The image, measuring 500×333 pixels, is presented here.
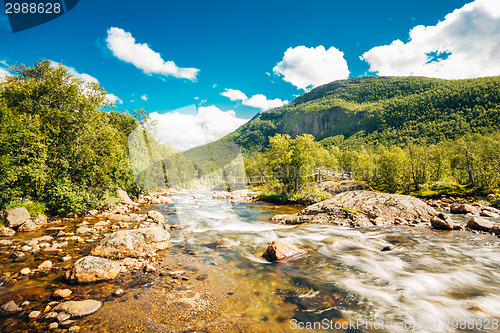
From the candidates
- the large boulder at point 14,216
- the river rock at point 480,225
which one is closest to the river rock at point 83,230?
the large boulder at point 14,216

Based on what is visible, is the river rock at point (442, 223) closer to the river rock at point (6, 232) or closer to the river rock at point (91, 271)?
the river rock at point (91, 271)

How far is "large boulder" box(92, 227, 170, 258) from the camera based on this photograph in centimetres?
882

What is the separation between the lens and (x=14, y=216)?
1200 cm

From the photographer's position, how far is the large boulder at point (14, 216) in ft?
38.5

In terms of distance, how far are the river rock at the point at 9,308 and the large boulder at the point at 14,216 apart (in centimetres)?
1003

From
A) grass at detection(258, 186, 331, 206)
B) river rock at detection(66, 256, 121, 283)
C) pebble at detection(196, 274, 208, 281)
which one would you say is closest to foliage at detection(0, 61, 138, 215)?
river rock at detection(66, 256, 121, 283)

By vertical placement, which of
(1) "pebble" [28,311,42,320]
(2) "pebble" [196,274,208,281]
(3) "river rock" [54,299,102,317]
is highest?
(1) "pebble" [28,311,42,320]

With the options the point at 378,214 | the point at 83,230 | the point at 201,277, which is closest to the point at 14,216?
the point at 83,230

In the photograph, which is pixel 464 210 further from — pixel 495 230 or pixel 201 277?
pixel 201 277

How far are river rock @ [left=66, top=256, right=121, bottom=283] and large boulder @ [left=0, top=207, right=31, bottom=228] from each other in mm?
9284

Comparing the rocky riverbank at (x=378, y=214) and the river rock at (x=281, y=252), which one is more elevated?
the river rock at (x=281, y=252)

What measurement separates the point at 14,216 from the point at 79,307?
11.8 meters

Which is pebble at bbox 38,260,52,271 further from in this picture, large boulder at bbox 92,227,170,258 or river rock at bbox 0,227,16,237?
river rock at bbox 0,227,16,237

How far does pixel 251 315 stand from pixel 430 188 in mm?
40370
